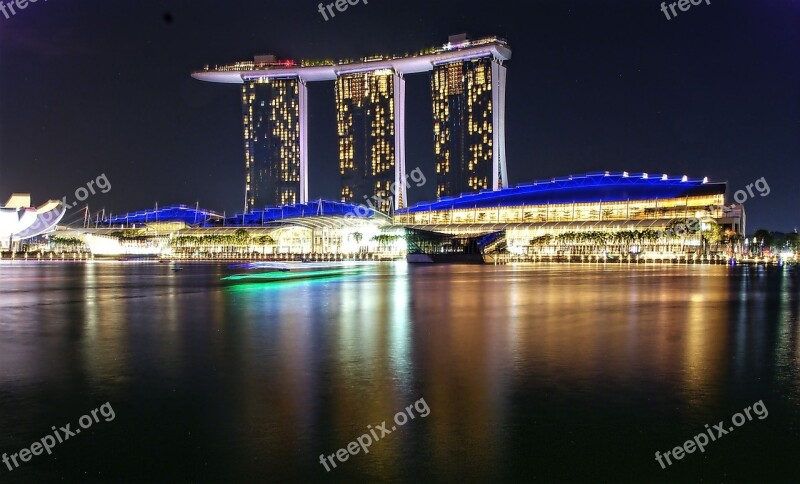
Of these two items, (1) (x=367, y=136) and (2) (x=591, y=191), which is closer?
(2) (x=591, y=191)

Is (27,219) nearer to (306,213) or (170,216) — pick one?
(170,216)

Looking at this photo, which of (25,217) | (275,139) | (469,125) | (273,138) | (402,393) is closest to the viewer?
(402,393)

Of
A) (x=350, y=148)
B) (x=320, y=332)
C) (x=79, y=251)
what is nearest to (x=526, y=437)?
(x=320, y=332)

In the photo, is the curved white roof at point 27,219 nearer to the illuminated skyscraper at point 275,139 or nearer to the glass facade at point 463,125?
the illuminated skyscraper at point 275,139
